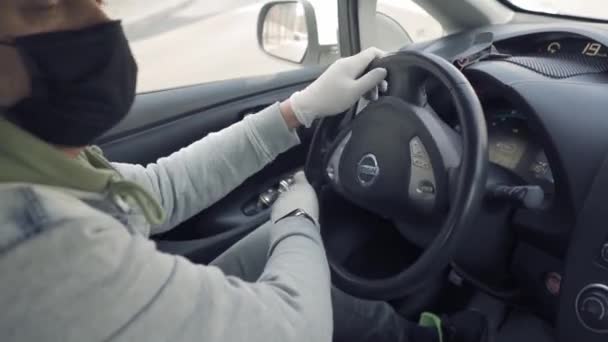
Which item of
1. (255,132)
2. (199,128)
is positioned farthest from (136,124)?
(255,132)

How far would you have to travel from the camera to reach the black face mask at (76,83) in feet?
2.87

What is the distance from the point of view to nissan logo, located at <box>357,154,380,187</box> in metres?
1.32

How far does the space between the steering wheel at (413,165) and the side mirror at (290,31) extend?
116cm

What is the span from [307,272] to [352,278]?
0.23 meters

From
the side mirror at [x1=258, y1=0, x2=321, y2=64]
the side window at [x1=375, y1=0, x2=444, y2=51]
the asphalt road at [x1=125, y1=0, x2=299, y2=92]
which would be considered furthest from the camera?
the side mirror at [x1=258, y1=0, x2=321, y2=64]

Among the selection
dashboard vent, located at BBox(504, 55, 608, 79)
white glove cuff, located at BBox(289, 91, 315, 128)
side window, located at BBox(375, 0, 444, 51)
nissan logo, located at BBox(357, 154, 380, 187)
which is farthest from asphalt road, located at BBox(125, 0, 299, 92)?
dashboard vent, located at BBox(504, 55, 608, 79)

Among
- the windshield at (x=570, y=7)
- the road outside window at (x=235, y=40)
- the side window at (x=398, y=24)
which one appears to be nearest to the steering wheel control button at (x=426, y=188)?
the road outside window at (x=235, y=40)

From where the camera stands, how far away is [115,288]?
795mm

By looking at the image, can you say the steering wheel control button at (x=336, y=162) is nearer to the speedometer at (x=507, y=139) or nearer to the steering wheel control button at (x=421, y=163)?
the steering wheel control button at (x=421, y=163)

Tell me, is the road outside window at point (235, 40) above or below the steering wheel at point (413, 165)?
below

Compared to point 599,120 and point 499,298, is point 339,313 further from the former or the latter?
point 599,120

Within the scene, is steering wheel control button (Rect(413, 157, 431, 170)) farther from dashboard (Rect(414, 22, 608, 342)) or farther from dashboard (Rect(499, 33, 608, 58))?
dashboard (Rect(499, 33, 608, 58))

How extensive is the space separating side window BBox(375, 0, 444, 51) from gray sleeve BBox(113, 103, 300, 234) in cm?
96

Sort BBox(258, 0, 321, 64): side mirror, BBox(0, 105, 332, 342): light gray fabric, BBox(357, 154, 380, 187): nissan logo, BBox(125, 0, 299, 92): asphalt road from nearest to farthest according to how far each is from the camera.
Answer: BBox(0, 105, 332, 342): light gray fabric, BBox(357, 154, 380, 187): nissan logo, BBox(125, 0, 299, 92): asphalt road, BBox(258, 0, 321, 64): side mirror
